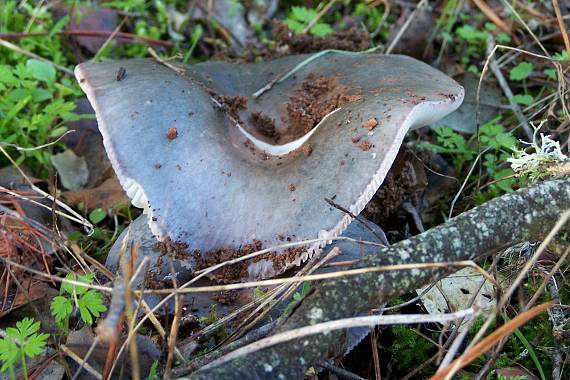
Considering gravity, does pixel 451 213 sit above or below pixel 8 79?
below

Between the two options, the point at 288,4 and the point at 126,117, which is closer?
the point at 126,117

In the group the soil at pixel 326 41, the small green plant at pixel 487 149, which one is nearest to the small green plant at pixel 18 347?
the small green plant at pixel 487 149

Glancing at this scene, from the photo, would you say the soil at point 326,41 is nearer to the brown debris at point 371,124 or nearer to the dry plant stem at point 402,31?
the dry plant stem at point 402,31

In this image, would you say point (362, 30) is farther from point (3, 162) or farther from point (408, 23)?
point (3, 162)

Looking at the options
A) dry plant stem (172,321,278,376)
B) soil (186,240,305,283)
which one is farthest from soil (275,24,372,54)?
dry plant stem (172,321,278,376)

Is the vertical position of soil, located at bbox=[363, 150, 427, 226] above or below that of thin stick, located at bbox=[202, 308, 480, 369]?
below

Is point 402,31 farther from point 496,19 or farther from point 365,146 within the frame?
point 365,146

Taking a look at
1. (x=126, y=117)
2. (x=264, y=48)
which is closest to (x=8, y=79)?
(x=126, y=117)

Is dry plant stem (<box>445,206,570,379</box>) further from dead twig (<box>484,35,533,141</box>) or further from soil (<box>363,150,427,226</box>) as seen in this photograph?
dead twig (<box>484,35,533,141</box>)
